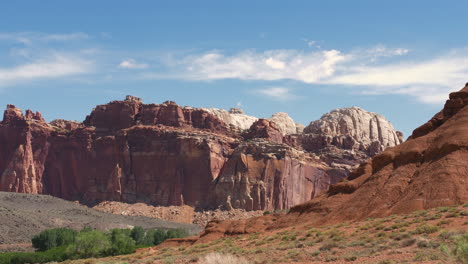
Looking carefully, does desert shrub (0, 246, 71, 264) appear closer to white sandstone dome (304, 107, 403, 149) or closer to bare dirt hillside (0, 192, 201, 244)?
bare dirt hillside (0, 192, 201, 244)

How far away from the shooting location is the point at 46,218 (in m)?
111

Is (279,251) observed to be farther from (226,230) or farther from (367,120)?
(367,120)

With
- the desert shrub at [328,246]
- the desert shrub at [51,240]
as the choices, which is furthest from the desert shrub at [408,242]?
the desert shrub at [51,240]

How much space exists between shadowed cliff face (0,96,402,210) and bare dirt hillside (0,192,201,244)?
14266mm

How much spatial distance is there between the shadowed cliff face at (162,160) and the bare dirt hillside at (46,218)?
1427 cm

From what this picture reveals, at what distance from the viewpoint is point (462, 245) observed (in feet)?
77.9

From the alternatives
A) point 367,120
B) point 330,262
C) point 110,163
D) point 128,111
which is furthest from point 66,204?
point 330,262

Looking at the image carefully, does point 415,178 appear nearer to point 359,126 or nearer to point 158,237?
point 158,237

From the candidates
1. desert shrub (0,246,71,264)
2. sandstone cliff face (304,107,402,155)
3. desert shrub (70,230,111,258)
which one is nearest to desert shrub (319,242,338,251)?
desert shrub (70,230,111,258)

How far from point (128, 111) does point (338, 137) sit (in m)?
48.6

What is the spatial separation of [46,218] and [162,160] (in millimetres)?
33665

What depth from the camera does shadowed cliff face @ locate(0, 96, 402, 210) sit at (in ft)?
436

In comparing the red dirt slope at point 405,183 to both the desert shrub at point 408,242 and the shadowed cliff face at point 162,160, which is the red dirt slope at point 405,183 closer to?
the desert shrub at point 408,242

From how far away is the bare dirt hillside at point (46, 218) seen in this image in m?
100
